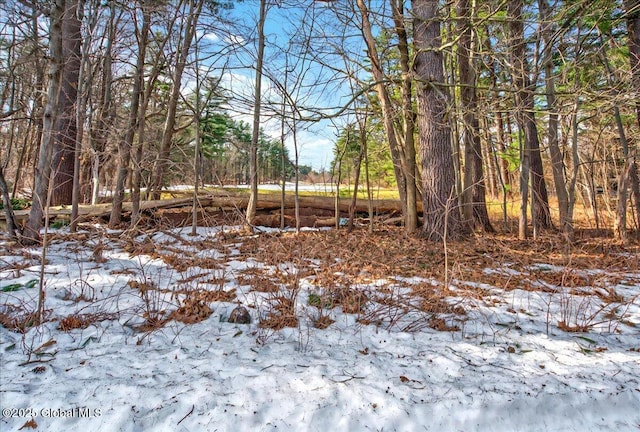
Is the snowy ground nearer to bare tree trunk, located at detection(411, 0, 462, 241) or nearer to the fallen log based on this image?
bare tree trunk, located at detection(411, 0, 462, 241)

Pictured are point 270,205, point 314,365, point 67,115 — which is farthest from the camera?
point 270,205

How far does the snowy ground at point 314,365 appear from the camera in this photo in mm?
1655

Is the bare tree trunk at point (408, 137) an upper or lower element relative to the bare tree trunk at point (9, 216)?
upper

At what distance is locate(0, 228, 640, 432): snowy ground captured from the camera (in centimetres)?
166

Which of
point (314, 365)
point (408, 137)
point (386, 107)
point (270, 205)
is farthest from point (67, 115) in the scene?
point (314, 365)

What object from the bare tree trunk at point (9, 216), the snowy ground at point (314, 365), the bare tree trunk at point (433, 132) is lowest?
the snowy ground at point (314, 365)

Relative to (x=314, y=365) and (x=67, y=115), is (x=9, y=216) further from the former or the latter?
(x=314, y=365)

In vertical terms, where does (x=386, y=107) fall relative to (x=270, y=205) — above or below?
above

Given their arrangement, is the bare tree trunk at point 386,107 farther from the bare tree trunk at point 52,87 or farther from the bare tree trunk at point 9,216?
the bare tree trunk at point 9,216

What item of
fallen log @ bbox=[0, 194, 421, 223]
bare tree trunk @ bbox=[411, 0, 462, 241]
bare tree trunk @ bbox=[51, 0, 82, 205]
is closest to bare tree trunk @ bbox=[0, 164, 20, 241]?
bare tree trunk @ bbox=[51, 0, 82, 205]

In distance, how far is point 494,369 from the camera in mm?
2080

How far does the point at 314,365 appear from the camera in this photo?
2.12m

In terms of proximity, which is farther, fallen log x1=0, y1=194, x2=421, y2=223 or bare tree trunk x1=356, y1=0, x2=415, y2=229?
fallen log x1=0, y1=194, x2=421, y2=223

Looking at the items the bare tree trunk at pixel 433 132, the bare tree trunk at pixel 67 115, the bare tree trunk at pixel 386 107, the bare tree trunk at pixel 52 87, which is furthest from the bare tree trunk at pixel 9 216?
the bare tree trunk at pixel 433 132
